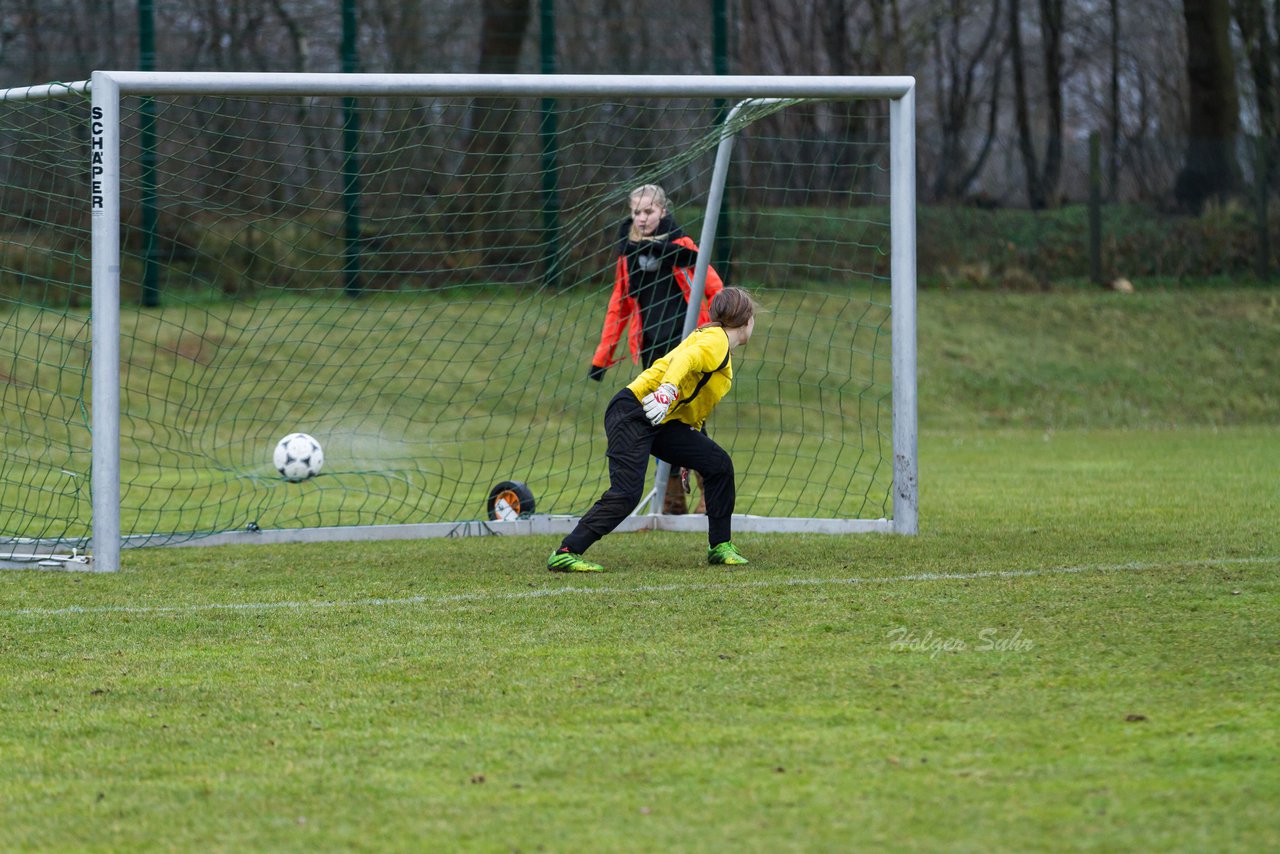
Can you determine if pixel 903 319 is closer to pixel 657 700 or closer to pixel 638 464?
pixel 638 464

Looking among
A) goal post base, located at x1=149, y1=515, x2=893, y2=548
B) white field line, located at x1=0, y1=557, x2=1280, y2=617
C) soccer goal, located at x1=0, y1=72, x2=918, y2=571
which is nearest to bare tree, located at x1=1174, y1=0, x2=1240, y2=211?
soccer goal, located at x1=0, y1=72, x2=918, y2=571

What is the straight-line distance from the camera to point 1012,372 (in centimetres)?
1659

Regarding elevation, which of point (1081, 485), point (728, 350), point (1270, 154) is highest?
point (1270, 154)

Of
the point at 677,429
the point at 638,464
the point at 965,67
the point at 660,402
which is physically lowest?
the point at 638,464

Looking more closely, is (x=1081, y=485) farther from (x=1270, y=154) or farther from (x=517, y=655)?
(x=1270, y=154)

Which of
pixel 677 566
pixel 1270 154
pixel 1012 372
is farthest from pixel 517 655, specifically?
pixel 1270 154

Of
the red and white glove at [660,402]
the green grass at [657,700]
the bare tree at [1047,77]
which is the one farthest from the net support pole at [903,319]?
the bare tree at [1047,77]

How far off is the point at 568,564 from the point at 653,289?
228 centimetres

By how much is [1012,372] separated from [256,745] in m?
14.0

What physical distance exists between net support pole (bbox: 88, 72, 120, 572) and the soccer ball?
213 cm

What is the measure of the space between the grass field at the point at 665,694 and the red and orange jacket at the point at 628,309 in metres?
1.05

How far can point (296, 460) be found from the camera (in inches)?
341

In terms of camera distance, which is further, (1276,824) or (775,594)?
(775,594)

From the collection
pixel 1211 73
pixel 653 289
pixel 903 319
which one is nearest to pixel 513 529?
pixel 653 289
